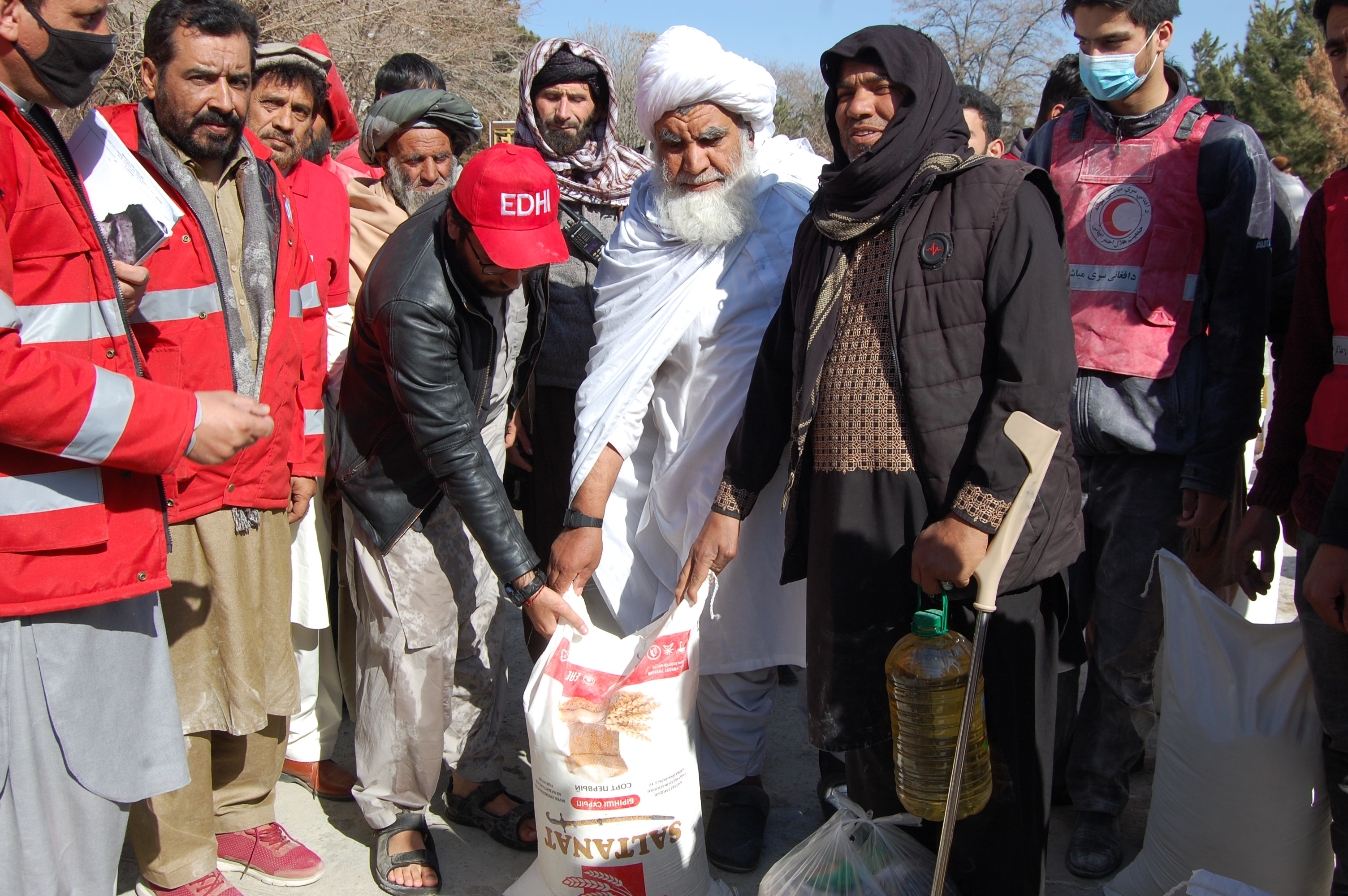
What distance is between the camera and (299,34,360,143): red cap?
3.61 metres

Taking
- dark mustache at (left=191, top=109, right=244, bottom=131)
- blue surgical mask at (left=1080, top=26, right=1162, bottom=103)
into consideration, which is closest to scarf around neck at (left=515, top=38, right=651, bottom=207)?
dark mustache at (left=191, top=109, right=244, bottom=131)

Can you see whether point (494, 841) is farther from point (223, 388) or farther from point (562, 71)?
point (562, 71)

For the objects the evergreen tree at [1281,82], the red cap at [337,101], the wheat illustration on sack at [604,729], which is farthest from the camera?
the evergreen tree at [1281,82]

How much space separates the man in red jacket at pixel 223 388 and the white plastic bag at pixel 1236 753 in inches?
88.9

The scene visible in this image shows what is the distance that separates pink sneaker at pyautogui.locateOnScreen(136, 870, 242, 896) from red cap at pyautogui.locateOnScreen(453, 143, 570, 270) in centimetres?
174

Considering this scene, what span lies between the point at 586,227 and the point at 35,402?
1.97 metres

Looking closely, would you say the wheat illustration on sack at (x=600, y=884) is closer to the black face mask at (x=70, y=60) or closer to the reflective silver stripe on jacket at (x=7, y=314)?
the reflective silver stripe on jacket at (x=7, y=314)

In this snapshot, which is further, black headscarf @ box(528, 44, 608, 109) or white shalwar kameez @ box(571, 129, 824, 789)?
black headscarf @ box(528, 44, 608, 109)

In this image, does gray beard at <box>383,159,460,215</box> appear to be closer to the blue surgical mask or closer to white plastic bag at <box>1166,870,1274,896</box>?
the blue surgical mask

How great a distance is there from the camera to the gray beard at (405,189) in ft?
11.4

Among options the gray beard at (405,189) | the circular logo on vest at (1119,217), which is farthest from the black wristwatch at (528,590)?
the circular logo on vest at (1119,217)

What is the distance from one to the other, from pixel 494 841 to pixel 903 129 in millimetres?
2245

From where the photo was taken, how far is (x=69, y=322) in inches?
69.7

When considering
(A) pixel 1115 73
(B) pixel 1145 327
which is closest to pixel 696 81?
(A) pixel 1115 73
